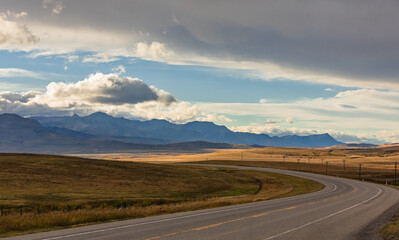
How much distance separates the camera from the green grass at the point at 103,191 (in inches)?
884

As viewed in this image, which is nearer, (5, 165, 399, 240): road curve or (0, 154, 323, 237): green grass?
(5, 165, 399, 240): road curve

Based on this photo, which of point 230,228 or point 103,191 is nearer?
point 230,228

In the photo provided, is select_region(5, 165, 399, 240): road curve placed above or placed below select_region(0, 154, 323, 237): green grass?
above

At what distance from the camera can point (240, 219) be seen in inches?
814

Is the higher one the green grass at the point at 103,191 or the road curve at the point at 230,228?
the road curve at the point at 230,228

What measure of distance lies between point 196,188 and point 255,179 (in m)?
23.0

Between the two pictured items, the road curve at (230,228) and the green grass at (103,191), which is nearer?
the road curve at (230,228)

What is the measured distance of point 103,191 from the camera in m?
58.4

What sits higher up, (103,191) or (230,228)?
(230,228)

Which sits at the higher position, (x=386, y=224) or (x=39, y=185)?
(x=386, y=224)

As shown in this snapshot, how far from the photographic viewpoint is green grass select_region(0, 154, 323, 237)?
22458mm

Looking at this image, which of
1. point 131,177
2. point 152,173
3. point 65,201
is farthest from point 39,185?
point 152,173

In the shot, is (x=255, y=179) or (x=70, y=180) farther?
(x=255, y=179)

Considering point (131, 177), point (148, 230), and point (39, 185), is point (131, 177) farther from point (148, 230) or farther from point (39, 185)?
point (148, 230)
